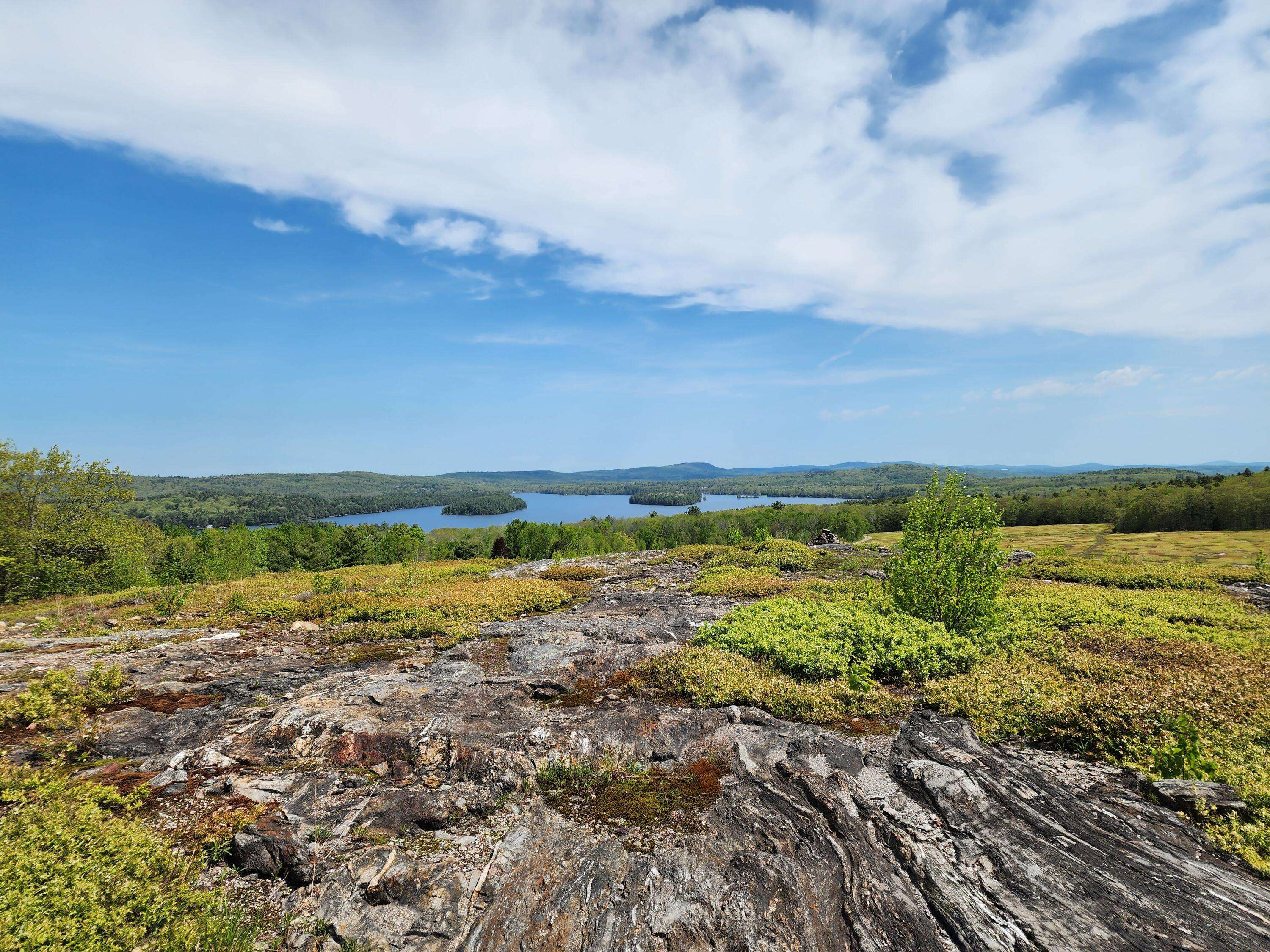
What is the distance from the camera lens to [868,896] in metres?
5.27

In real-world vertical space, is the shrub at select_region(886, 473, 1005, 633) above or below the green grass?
above

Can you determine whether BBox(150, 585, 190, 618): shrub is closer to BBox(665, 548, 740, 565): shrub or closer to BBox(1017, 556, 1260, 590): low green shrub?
BBox(665, 548, 740, 565): shrub

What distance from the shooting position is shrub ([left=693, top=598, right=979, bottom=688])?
11.4m

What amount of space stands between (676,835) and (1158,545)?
53910 mm

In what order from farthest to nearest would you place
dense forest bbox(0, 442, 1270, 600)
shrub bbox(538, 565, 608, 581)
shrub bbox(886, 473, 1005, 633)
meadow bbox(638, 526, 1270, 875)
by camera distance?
shrub bbox(538, 565, 608, 581) < dense forest bbox(0, 442, 1270, 600) < shrub bbox(886, 473, 1005, 633) < meadow bbox(638, 526, 1270, 875)

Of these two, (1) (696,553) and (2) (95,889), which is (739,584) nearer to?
(1) (696,553)

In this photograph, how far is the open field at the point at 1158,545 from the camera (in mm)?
31669

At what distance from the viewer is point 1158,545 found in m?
39.9

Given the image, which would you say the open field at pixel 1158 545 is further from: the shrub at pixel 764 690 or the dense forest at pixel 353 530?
the shrub at pixel 764 690

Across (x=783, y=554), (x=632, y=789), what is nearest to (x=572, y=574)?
(x=783, y=554)

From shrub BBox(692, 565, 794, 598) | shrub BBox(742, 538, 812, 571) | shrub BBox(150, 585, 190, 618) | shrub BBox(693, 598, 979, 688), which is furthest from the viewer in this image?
shrub BBox(742, 538, 812, 571)

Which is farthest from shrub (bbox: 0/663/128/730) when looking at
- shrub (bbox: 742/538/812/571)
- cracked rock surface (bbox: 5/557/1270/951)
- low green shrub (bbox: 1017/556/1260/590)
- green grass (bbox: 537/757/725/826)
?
low green shrub (bbox: 1017/556/1260/590)

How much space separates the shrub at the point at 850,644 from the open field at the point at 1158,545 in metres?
16.1

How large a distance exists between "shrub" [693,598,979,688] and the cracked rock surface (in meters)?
2.23
